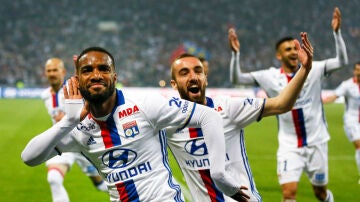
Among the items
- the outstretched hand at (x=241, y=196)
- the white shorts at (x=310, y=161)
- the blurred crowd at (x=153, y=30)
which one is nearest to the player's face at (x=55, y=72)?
the white shorts at (x=310, y=161)

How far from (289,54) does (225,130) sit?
2899 mm

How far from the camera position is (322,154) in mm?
7004

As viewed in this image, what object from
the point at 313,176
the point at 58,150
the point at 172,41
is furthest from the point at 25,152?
the point at 172,41

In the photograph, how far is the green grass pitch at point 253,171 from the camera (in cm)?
916

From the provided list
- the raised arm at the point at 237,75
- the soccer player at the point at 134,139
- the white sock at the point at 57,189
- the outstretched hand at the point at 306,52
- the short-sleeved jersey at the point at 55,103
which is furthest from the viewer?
the short-sleeved jersey at the point at 55,103

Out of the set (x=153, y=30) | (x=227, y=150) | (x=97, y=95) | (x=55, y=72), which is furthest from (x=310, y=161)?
(x=153, y=30)

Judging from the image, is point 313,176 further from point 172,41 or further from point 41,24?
point 41,24

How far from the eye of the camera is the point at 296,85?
13.6 ft

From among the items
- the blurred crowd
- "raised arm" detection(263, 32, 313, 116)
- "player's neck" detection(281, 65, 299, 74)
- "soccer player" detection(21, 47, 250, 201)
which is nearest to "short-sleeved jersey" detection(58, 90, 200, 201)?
"soccer player" detection(21, 47, 250, 201)

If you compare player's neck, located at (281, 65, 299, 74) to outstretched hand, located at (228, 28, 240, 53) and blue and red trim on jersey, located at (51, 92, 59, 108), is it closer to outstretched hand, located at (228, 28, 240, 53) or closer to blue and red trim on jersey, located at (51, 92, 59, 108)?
outstretched hand, located at (228, 28, 240, 53)

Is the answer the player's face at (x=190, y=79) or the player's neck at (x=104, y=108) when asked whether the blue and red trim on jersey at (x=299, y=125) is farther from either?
the player's neck at (x=104, y=108)

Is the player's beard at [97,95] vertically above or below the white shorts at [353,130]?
above

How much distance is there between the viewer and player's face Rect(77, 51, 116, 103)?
345cm

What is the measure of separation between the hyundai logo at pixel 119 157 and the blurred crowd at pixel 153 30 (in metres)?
32.1
